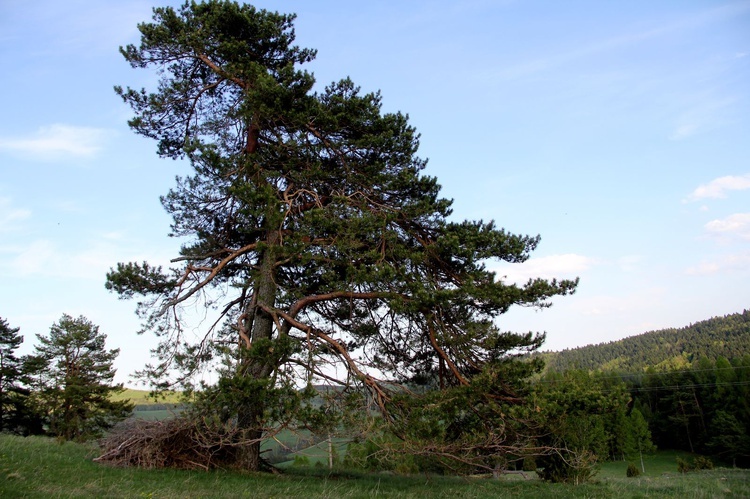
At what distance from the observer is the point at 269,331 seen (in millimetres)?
11414

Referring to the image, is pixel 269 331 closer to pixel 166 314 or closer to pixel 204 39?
pixel 166 314

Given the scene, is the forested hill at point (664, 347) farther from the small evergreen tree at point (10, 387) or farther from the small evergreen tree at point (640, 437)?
the small evergreen tree at point (10, 387)

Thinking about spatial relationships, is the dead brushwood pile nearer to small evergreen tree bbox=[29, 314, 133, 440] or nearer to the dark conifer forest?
small evergreen tree bbox=[29, 314, 133, 440]

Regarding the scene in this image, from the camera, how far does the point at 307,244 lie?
10.0 meters

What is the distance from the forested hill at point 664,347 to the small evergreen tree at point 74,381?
82.7 m

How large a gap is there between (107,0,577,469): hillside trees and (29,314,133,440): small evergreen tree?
21.6m

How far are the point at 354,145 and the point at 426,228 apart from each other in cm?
278

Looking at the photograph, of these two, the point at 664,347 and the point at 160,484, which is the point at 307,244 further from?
the point at 664,347

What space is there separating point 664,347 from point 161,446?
128274 millimetres

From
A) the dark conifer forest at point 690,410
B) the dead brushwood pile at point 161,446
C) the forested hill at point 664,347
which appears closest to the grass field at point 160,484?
the dead brushwood pile at point 161,446

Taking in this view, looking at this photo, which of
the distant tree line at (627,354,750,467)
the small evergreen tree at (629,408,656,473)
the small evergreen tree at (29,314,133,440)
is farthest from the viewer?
the small evergreen tree at (629,408,656,473)

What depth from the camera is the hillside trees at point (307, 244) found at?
9648mm

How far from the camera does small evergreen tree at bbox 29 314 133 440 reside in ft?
91.5

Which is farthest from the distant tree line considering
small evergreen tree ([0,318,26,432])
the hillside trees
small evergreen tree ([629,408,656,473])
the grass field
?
small evergreen tree ([0,318,26,432])
